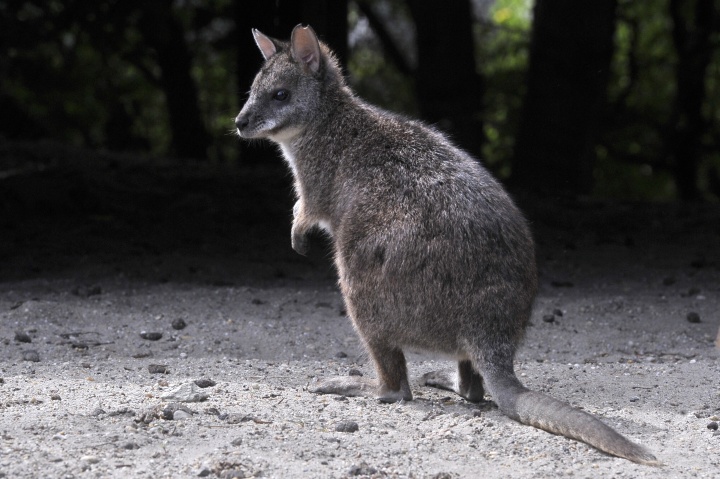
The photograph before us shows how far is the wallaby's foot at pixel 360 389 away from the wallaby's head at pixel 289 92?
60.4 inches

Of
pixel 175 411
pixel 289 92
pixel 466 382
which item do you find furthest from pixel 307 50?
pixel 175 411

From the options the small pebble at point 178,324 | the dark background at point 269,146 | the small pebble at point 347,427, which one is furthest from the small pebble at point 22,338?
the small pebble at point 347,427

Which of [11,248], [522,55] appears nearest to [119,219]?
[11,248]

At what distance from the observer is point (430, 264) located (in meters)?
4.82

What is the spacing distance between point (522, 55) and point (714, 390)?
14.6 meters

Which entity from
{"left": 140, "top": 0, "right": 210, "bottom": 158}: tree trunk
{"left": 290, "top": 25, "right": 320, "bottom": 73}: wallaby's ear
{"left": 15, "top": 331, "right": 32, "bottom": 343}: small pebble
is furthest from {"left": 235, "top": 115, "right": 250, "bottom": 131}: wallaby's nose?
{"left": 140, "top": 0, "right": 210, "bottom": 158}: tree trunk

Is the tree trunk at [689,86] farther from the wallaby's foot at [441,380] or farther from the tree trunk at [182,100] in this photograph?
the wallaby's foot at [441,380]

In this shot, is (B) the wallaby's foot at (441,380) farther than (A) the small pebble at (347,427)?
Yes

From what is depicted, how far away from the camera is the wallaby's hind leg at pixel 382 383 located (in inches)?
201

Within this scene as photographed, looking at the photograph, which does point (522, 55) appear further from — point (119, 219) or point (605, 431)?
point (605, 431)

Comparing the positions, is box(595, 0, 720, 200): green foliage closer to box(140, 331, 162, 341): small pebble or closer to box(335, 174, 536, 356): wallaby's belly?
box(140, 331, 162, 341): small pebble

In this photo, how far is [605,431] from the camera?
4.18 metres

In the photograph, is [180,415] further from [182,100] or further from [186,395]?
[182,100]

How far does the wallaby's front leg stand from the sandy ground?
2.40 feet
